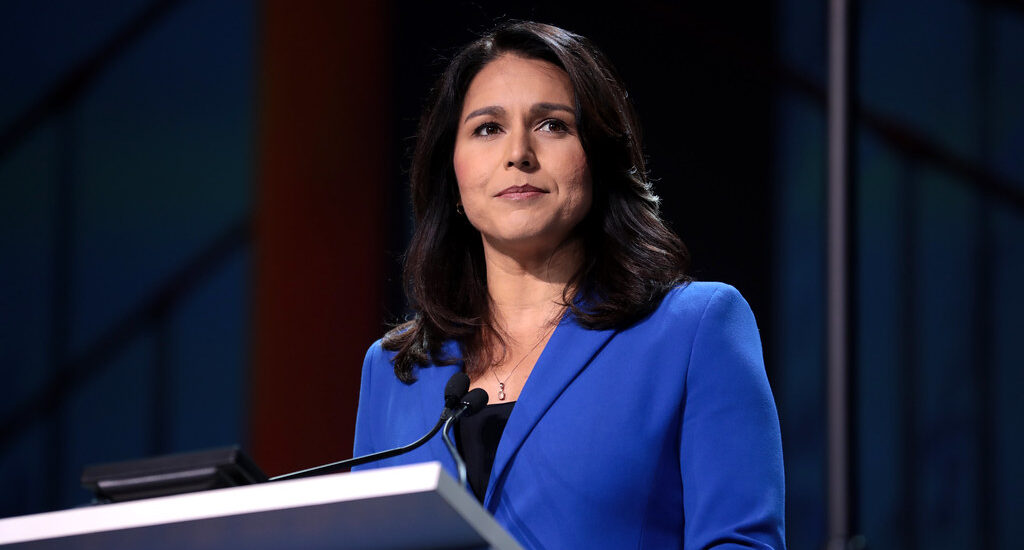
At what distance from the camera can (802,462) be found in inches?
119

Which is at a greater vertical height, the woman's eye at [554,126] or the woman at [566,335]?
the woman's eye at [554,126]

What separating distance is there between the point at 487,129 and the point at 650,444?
542mm

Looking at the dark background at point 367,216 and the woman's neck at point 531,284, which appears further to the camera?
the dark background at point 367,216

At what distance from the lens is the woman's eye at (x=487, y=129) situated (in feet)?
5.54

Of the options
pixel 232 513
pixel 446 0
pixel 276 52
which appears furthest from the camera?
pixel 276 52

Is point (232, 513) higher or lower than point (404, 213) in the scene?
lower

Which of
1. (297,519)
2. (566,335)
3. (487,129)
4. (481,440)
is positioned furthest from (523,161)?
(297,519)

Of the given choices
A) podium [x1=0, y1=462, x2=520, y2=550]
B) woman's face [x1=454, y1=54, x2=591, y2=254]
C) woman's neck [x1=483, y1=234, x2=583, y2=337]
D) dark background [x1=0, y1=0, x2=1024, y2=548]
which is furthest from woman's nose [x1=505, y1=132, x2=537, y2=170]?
dark background [x1=0, y1=0, x2=1024, y2=548]

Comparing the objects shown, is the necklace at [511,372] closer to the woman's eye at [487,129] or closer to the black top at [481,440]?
the black top at [481,440]

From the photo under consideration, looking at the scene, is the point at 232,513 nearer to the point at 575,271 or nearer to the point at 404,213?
the point at 575,271

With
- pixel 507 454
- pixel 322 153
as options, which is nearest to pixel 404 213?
pixel 322 153

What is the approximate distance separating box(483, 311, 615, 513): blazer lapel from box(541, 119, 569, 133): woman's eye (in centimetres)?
27

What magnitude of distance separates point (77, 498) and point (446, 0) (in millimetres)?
2019

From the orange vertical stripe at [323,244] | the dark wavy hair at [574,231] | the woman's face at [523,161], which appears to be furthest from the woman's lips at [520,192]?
the orange vertical stripe at [323,244]
